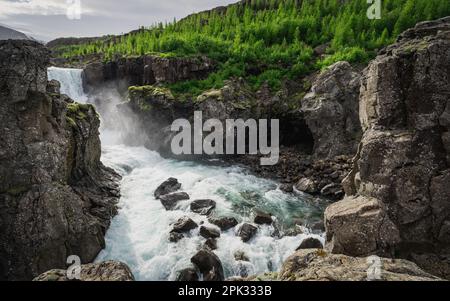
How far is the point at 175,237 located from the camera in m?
23.0

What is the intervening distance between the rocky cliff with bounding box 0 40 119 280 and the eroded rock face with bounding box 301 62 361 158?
27.8 m

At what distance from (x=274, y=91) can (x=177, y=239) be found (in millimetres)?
30506

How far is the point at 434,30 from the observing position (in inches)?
725

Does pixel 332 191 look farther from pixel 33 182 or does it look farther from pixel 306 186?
pixel 33 182

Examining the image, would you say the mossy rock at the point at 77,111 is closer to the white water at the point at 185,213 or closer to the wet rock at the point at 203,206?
the white water at the point at 185,213

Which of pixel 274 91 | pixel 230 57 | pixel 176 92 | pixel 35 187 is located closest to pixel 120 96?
pixel 176 92

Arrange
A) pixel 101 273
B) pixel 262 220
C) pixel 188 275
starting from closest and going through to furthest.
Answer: pixel 101 273 → pixel 188 275 → pixel 262 220

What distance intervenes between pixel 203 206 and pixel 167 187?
5.58m

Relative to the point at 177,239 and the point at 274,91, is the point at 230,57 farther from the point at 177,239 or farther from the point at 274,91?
the point at 177,239

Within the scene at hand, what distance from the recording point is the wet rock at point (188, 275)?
18.9 metres

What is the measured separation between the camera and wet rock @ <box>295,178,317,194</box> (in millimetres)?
32719

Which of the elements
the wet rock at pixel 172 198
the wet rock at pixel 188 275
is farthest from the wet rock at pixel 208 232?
the wet rock at pixel 172 198

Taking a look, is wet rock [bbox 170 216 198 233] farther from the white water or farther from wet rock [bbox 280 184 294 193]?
wet rock [bbox 280 184 294 193]

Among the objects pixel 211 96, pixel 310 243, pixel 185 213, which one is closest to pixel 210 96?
pixel 211 96
